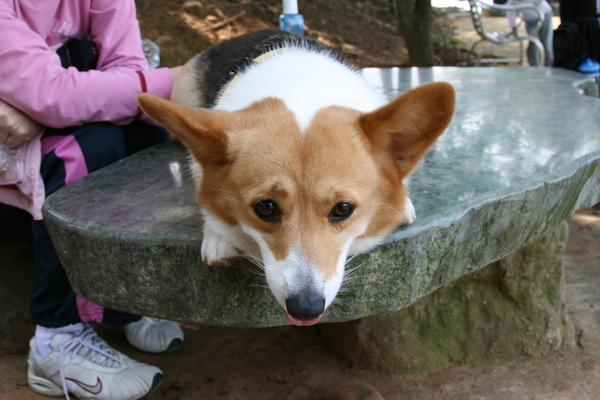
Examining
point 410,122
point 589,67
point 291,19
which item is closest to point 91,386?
point 410,122

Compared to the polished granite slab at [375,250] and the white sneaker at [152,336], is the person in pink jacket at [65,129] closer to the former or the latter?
the polished granite slab at [375,250]

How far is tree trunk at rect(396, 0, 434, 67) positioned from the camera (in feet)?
28.1

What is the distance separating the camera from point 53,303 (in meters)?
2.66

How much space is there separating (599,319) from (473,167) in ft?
5.34

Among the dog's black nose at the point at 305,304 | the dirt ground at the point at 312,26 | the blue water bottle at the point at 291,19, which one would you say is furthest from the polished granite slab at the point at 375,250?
the dirt ground at the point at 312,26

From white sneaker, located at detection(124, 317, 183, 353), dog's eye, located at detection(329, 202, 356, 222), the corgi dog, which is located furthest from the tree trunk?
dog's eye, located at detection(329, 202, 356, 222)

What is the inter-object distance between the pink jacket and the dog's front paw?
1.01 metres

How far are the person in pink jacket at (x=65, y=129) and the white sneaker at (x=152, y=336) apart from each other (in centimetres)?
33

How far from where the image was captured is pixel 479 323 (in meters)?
3.19

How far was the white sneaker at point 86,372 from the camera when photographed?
2.68 m

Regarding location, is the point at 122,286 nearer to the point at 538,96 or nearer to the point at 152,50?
the point at 152,50

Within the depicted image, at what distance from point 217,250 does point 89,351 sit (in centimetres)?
128

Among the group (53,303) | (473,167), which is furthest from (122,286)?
(473,167)

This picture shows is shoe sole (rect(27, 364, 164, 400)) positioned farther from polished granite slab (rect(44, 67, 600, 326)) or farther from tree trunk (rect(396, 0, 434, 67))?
tree trunk (rect(396, 0, 434, 67))
